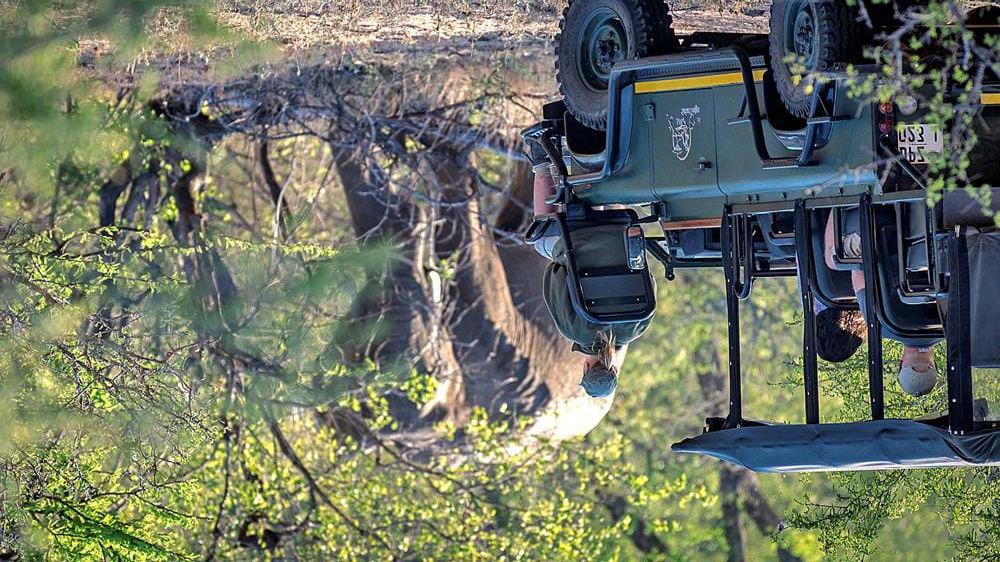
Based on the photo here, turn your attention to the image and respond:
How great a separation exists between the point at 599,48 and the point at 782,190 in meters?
1.46

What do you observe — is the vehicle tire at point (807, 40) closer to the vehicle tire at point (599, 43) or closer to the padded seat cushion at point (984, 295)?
the vehicle tire at point (599, 43)

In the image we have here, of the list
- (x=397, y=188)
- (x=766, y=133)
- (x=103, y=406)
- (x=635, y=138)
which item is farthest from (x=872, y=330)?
(x=397, y=188)

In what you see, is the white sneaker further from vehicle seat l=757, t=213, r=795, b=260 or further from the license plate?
the license plate

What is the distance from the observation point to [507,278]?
13.4m

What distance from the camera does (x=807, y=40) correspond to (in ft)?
19.7

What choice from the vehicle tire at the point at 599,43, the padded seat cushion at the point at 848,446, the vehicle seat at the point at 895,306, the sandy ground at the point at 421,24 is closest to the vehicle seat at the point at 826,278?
the vehicle seat at the point at 895,306

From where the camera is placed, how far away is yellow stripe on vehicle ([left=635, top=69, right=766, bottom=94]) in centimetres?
647

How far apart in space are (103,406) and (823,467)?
5.16m

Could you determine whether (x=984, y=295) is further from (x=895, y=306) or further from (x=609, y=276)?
(x=609, y=276)

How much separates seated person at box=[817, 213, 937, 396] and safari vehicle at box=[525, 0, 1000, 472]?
70mm

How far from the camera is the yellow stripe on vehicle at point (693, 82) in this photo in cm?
647

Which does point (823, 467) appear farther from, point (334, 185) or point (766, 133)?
point (334, 185)

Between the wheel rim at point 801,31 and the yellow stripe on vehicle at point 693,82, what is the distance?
0.29 meters

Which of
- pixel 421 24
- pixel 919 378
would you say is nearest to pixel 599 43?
pixel 919 378
